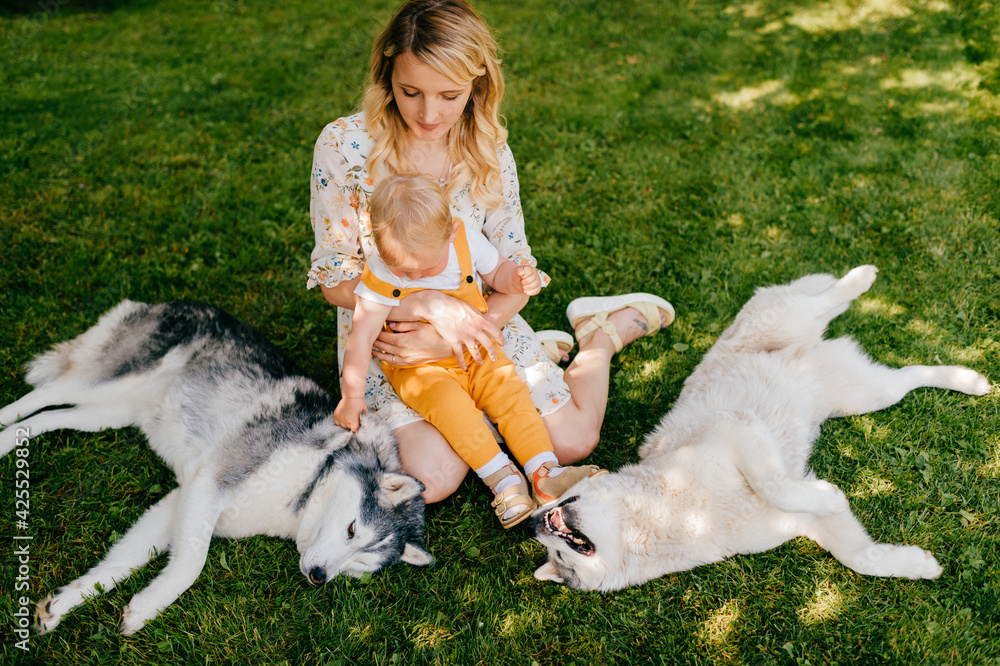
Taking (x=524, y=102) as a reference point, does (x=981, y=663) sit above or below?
below

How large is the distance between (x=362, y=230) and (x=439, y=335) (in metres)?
0.72

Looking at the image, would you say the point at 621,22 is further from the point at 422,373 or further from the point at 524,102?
the point at 422,373

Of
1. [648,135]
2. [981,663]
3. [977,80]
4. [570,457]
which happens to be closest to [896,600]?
[981,663]

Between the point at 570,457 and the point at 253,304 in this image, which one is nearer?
the point at 570,457

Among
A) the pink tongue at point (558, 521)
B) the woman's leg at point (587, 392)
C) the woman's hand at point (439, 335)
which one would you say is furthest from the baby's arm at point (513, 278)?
the pink tongue at point (558, 521)

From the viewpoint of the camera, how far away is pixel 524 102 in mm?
6227

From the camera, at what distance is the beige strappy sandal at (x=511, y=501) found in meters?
2.74

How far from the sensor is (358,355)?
2779 mm

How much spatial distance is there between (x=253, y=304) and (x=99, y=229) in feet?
5.38

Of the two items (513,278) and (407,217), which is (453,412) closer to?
(513,278)

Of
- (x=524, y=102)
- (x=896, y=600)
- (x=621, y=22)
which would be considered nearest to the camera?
(x=896, y=600)

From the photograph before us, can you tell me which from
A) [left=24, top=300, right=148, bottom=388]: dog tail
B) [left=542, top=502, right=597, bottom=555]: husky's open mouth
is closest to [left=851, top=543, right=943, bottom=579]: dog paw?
[left=542, top=502, right=597, bottom=555]: husky's open mouth

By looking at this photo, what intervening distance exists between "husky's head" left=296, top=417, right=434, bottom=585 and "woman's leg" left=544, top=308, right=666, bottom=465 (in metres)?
0.85

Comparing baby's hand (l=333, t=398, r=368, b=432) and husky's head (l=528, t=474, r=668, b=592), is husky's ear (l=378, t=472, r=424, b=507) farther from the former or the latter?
A: husky's head (l=528, t=474, r=668, b=592)
